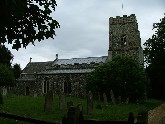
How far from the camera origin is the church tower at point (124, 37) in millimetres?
51609

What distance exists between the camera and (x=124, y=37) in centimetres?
5225

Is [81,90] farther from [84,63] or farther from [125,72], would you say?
[125,72]

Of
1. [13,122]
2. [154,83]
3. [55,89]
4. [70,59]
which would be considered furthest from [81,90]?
[13,122]

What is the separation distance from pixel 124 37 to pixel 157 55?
1343cm

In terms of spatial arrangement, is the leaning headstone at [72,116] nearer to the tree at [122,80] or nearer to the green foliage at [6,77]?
the tree at [122,80]

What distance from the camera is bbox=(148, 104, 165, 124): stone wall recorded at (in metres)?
20.4

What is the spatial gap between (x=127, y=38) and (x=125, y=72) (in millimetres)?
16573

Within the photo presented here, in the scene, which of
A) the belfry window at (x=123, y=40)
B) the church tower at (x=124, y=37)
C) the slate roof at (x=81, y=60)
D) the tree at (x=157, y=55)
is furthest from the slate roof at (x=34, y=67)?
the tree at (x=157, y=55)

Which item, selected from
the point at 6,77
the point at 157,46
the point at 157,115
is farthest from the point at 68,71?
the point at 157,115

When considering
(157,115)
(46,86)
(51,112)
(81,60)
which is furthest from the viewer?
(81,60)

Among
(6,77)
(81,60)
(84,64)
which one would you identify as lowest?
(6,77)

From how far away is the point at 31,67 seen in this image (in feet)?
208

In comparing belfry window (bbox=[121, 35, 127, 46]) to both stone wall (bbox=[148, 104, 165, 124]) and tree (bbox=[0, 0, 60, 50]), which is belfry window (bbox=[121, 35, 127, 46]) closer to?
stone wall (bbox=[148, 104, 165, 124])

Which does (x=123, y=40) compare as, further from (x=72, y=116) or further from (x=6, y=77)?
(x=72, y=116)
